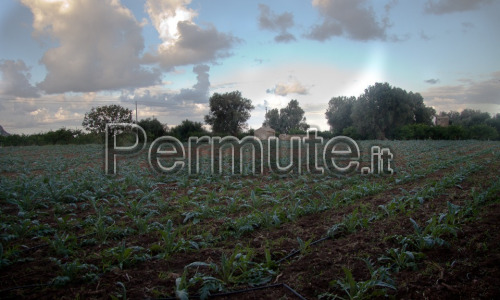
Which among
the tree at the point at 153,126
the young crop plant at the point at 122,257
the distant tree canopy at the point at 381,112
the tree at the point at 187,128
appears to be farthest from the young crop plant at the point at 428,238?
the distant tree canopy at the point at 381,112

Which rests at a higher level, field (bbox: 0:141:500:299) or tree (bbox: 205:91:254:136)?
tree (bbox: 205:91:254:136)

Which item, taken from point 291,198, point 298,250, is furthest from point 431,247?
point 291,198

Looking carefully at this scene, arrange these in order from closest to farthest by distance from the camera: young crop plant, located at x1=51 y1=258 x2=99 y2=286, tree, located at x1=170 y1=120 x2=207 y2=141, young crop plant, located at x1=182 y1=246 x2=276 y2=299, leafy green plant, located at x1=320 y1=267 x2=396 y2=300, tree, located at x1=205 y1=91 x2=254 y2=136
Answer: leafy green plant, located at x1=320 y1=267 x2=396 y2=300
young crop plant, located at x1=182 y1=246 x2=276 y2=299
young crop plant, located at x1=51 y1=258 x2=99 y2=286
tree, located at x1=170 y1=120 x2=207 y2=141
tree, located at x1=205 y1=91 x2=254 y2=136

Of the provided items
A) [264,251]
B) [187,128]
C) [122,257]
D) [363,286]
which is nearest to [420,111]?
[187,128]

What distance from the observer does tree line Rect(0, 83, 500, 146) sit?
3903 centimetres

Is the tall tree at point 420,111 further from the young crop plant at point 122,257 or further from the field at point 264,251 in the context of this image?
the young crop plant at point 122,257

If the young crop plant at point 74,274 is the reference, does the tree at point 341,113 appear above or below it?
above

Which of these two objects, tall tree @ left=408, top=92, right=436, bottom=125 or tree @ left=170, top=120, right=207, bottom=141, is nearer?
tree @ left=170, top=120, right=207, bottom=141

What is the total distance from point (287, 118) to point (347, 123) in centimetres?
1359

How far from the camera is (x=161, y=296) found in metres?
2.66

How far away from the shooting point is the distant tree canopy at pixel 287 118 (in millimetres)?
70812

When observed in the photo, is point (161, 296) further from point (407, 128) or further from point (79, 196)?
point (407, 128)

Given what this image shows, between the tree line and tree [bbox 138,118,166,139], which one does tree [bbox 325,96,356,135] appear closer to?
the tree line

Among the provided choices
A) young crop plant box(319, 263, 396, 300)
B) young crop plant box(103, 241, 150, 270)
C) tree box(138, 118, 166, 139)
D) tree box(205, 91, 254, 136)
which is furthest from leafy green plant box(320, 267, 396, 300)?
tree box(205, 91, 254, 136)
